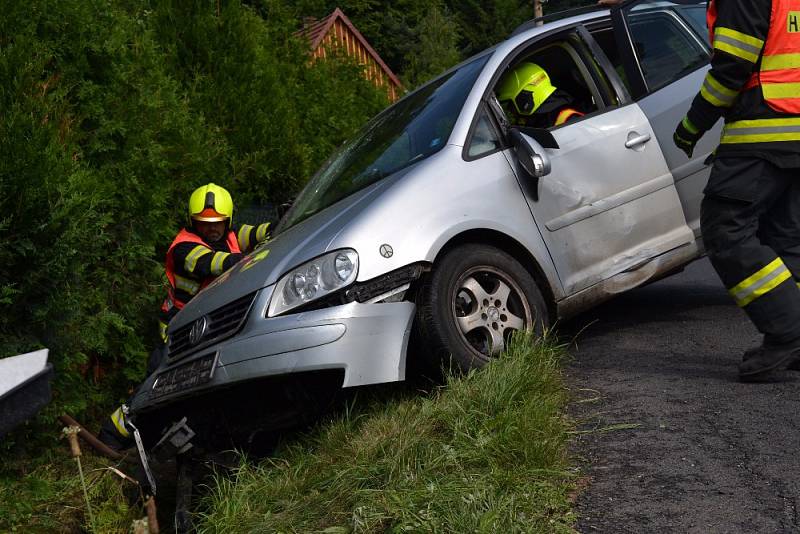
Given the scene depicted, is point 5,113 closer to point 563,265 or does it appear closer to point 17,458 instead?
point 17,458

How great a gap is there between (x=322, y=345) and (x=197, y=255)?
7.66 ft

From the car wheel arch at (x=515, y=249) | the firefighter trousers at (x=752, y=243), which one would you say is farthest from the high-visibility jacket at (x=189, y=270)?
the firefighter trousers at (x=752, y=243)

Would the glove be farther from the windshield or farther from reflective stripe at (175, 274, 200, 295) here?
reflective stripe at (175, 274, 200, 295)

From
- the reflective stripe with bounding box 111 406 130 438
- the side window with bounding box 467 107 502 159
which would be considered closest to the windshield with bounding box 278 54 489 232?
the side window with bounding box 467 107 502 159

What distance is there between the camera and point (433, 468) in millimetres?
3205

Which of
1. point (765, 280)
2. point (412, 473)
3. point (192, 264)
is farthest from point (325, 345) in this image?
point (192, 264)

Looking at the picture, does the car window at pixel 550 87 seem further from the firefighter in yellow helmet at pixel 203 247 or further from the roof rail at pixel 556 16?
the firefighter in yellow helmet at pixel 203 247

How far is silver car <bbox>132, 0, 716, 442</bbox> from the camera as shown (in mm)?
3939

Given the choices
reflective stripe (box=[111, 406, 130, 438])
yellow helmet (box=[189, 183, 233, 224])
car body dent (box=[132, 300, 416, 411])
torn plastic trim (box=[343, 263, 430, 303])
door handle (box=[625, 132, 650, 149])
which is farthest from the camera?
yellow helmet (box=[189, 183, 233, 224])

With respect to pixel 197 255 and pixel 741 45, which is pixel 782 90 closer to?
pixel 741 45

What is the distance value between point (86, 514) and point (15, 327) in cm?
103

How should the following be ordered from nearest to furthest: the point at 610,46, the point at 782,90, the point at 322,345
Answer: the point at 322,345 < the point at 782,90 < the point at 610,46

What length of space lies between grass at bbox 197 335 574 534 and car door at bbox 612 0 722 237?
1.43 metres

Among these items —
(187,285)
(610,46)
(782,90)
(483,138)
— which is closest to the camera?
(782,90)
